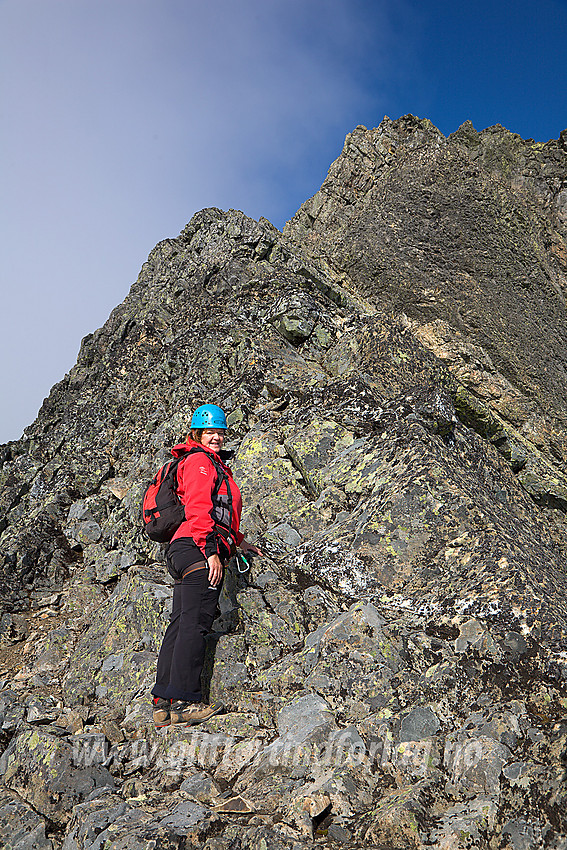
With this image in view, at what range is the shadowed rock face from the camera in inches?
234

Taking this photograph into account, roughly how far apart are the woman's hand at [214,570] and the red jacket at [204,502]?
8cm

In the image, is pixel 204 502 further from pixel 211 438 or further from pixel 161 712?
pixel 161 712

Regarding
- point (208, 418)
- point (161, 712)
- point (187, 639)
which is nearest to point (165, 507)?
point (208, 418)

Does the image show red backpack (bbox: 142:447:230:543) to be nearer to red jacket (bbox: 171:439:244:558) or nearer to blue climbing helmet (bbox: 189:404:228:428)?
red jacket (bbox: 171:439:244:558)

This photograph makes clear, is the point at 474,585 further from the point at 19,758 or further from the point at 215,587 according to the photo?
the point at 19,758

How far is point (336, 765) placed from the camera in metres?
6.16

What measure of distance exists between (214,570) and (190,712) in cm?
184

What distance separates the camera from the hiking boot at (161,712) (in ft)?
23.6

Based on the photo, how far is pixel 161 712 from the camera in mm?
7191

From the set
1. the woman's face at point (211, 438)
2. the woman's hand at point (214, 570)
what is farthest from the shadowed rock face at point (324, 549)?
the woman's face at point (211, 438)

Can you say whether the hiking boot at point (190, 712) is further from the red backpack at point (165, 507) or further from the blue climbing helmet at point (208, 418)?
the blue climbing helmet at point (208, 418)

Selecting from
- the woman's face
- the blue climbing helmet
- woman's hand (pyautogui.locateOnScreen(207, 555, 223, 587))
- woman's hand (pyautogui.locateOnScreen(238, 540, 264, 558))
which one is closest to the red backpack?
the woman's face

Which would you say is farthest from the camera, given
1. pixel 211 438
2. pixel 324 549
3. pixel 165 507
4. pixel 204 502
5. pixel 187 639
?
pixel 324 549

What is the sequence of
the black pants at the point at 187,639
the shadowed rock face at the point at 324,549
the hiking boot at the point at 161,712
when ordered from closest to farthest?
the shadowed rock face at the point at 324,549
the hiking boot at the point at 161,712
the black pants at the point at 187,639
